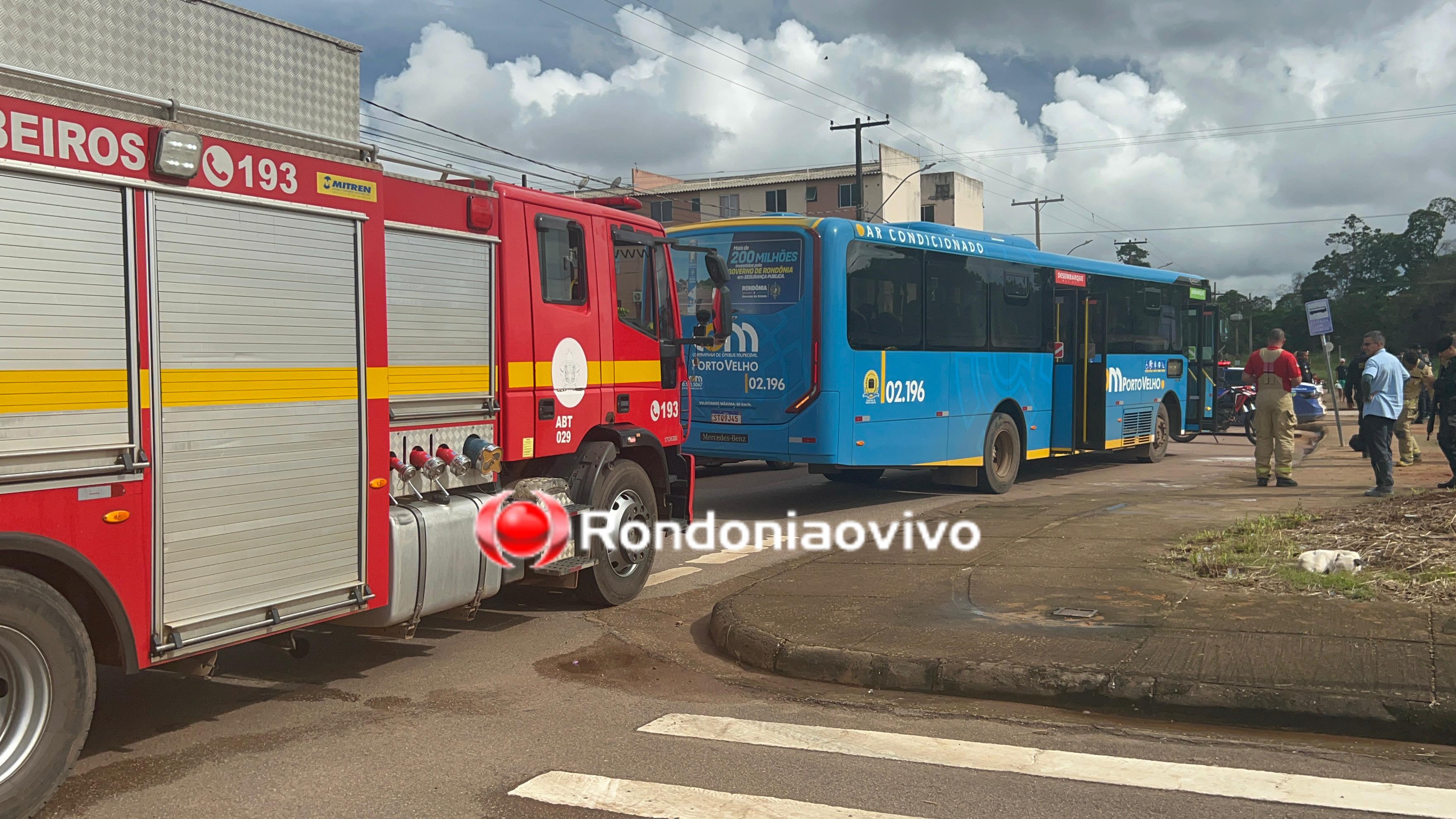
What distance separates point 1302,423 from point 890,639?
85.7ft

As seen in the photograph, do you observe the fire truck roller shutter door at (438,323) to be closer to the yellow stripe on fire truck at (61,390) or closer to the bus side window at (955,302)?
the yellow stripe on fire truck at (61,390)

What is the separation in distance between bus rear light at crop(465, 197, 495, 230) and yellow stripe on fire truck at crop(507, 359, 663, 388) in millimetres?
838

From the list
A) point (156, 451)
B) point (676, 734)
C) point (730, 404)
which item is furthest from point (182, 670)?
point (730, 404)

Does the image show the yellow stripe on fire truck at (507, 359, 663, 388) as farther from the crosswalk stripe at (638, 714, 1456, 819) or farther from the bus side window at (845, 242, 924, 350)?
the bus side window at (845, 242, 924, 350)

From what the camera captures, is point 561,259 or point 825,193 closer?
point 561,259

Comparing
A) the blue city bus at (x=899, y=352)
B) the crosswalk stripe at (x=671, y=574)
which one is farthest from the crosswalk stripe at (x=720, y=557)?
the blue city bus at (x=899, y=352)

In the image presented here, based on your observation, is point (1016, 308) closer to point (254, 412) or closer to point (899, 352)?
point (899, 352)

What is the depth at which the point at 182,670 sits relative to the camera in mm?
5027

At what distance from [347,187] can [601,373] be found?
262cm

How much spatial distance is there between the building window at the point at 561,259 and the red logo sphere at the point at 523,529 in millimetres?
1316

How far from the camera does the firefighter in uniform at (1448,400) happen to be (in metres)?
12.7

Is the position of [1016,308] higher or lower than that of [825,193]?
lower

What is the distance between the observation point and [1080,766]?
4836 mm

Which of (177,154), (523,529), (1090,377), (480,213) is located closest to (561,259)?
(480,213)
